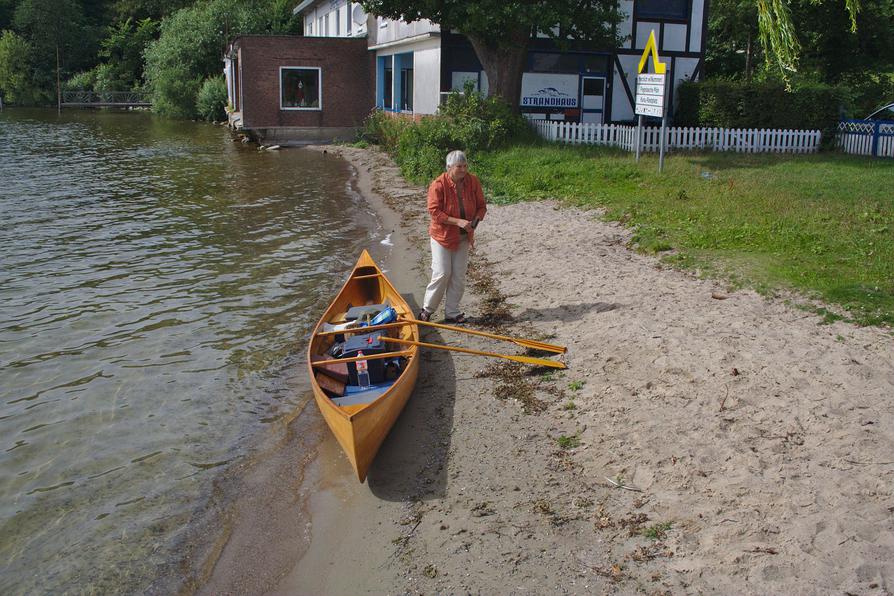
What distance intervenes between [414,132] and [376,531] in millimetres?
17181

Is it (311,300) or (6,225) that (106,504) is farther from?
(6,225)

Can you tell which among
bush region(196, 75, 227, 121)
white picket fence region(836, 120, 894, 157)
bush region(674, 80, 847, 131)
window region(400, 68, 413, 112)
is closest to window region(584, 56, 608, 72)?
bush region(674, 80, 847, 131)

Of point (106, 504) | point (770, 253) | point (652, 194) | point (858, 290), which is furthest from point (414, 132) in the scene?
point (106, 504)

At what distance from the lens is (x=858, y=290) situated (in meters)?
8.13

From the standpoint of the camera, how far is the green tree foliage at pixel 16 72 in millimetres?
64750

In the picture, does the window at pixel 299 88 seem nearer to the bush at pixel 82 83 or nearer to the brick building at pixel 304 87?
the brick building at pixel 304 87

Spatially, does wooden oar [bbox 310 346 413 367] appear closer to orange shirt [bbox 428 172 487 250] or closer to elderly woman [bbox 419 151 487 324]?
elderly woman [bbox 419 151 487 324]

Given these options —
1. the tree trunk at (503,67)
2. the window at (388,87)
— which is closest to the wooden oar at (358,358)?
the tree trunk at (503,67)

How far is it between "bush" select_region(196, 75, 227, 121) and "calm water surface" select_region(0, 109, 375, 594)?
85.2 ft

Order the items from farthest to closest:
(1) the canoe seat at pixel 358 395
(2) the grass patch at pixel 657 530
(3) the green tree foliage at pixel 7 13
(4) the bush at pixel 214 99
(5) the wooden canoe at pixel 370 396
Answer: (3) the green tree foliage at pixel 7 13 → (4) the bush at pixel 214 99 → (1) the canoe seat at pixel 358 395 → (5) the wooden canoe at pixel 370 396 → (2) the grass patch at pixel 657 530

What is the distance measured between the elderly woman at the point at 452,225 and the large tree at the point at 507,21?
11.4 metres

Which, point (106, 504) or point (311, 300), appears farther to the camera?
point (311, 300)

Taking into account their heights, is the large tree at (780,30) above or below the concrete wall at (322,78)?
below

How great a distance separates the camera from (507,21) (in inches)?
766
